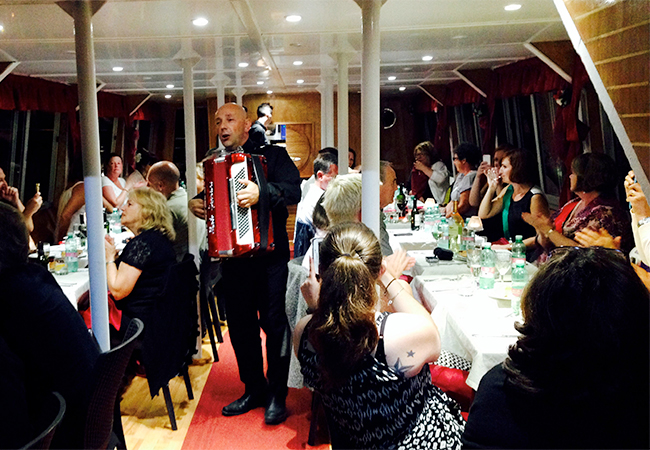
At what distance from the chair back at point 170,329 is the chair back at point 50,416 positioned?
4.02 ft

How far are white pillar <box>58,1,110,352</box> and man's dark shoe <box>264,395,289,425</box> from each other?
93cm

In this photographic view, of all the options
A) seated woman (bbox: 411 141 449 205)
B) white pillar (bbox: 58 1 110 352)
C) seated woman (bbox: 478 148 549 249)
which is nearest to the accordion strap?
white pillar (bbox: 58 1 110 352)

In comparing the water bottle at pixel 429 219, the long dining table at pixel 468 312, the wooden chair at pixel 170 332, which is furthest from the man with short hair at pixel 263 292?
the water bottle at pixel 429 219

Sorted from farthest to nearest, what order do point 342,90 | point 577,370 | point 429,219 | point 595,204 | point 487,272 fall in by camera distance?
1. point 429,219
2. point 342,90
3. point 595,204
4. point 487,272
5. point 577,370

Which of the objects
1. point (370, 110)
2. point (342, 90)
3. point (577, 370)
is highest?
point (342, 90)

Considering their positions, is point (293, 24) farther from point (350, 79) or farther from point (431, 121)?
point (431, 121)

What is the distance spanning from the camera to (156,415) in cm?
328

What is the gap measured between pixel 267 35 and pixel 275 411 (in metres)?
2.79

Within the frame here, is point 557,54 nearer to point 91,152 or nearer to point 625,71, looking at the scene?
point 625,71

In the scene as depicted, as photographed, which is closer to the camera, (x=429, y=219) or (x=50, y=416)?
(x=50, y=416)

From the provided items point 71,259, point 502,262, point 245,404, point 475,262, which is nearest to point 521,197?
point 475,262

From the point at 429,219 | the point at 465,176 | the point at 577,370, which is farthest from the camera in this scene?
the point at 465,176

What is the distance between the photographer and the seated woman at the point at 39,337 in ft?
5.45

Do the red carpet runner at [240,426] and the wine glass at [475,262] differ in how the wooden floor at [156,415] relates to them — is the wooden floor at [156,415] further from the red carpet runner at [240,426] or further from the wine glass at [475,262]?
the wine glass at [475,262]
